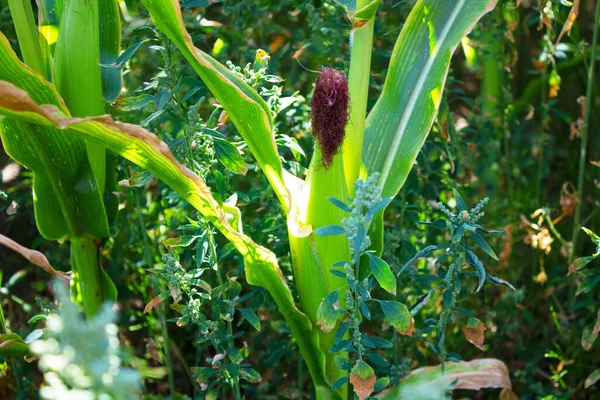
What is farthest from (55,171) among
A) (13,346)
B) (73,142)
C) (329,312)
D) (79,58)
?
(329,312)

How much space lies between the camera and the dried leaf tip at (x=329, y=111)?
1385mm

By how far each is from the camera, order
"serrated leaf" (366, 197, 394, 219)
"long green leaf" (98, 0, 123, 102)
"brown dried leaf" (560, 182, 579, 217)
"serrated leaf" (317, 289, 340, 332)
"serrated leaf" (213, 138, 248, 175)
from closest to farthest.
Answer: "serrated leaf" (366, 197, 394, 219)
"serrated leaf" (317, 289, 340, 332)
"serrated leaf" (213, 138, 248, 175)
"long green leaf" (98, 0, 123, 102)
"brown dried leaf" (560, 182, 579, 217)

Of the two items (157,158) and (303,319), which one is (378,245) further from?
(157,158)

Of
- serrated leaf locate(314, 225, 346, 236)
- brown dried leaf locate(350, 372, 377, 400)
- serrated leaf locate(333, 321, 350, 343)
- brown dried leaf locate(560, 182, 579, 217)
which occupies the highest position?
serrated leaf locate(314, 225, 346, 236)

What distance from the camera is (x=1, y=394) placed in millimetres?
1960

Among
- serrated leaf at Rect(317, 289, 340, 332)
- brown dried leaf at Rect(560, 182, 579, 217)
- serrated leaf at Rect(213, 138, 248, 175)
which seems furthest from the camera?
brown dried leaf at Rect(560, 182, 579, 217)

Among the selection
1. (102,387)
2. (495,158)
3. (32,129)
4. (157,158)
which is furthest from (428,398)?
(495,158)

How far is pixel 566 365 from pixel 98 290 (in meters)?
1.30

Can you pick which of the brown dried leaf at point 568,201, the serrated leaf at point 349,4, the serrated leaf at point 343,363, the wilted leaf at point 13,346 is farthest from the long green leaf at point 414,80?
the wilted leaf at point 13,346

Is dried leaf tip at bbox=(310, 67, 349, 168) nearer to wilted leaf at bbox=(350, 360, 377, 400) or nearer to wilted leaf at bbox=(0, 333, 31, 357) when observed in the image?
wilted leaf at bbox=(350, 360, 377, 400)

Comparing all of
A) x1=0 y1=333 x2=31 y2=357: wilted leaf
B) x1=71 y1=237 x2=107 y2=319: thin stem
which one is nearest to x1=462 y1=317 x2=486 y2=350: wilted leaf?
x1=71 y1=237 x2=107 y2=319: thin stem

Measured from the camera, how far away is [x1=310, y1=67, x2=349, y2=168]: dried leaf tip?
4.54 feet

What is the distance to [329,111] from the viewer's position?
139 centimetres

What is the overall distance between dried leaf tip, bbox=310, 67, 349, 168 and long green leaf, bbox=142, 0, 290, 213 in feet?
0.32
